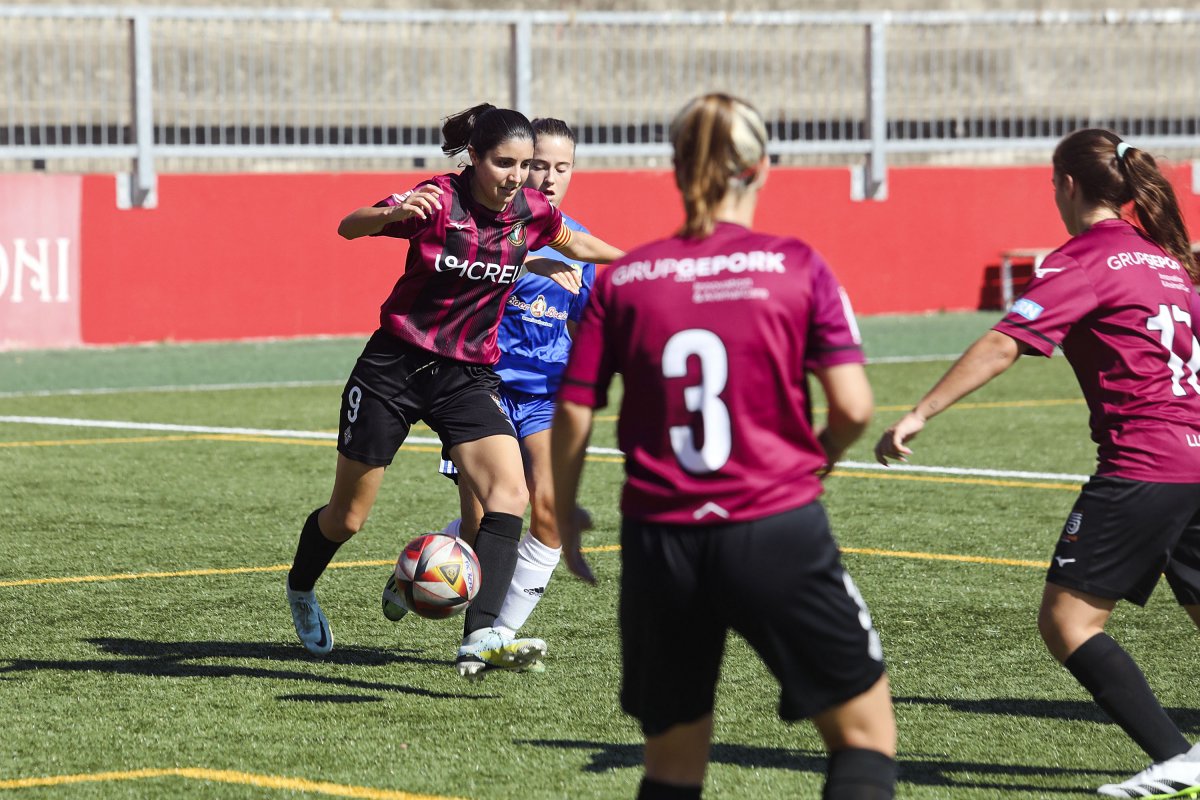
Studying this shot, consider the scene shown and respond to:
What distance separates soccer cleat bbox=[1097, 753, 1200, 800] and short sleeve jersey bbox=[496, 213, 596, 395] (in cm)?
278

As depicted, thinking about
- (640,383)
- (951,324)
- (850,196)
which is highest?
(640,383)

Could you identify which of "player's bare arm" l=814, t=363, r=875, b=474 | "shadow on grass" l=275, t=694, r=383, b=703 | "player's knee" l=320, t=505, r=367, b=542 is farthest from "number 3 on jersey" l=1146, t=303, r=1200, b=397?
"player's knee" l=320, t=505, r=367, b=542

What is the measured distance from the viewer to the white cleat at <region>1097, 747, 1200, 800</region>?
16.1ft

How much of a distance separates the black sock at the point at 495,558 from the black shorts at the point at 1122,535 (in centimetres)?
209

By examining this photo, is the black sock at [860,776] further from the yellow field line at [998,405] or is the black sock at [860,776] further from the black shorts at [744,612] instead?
the yellow field line at [998,405]

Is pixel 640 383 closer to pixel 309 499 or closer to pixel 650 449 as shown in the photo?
pixel 650 449

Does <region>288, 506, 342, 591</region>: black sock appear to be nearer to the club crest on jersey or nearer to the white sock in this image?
the white sock

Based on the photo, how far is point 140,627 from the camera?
7.30 metres

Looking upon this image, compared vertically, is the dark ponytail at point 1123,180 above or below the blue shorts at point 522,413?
above

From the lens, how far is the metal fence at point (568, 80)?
60.3 feet

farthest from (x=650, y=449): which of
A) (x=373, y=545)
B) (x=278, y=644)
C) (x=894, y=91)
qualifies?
(x=894, y=91)

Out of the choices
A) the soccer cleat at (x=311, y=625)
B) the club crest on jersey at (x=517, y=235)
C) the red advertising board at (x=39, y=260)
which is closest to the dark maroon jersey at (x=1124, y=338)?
the club crest on jersey at (x=517, y=235)

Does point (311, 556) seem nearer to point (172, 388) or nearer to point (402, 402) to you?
point (402, 402)

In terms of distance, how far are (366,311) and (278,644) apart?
12.0m
